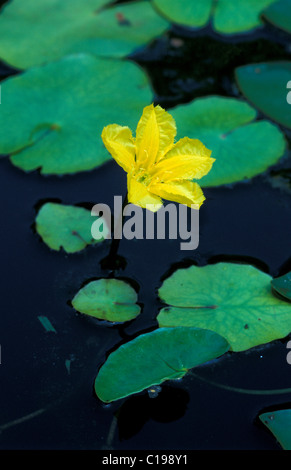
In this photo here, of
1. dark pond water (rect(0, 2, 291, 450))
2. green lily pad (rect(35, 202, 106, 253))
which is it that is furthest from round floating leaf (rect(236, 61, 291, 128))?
green lily pad (rect(35, 202, 106, 253))

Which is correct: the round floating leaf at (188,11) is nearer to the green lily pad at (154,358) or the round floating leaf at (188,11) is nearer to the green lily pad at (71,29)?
the green lily pad at (71,29)

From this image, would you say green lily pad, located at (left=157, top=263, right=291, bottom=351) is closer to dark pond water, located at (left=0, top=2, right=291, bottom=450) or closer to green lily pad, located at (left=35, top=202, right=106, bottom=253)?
dark pond water, located at (left=0, top=2, right=291, bottom=450)

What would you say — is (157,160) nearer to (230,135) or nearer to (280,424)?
(230,135)

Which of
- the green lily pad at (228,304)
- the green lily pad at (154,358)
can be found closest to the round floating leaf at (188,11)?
the green lily pad at (228,304)

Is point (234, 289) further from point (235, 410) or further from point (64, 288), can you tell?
point (64, 288)

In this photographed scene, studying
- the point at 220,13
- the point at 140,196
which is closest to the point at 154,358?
the point at 140,196
